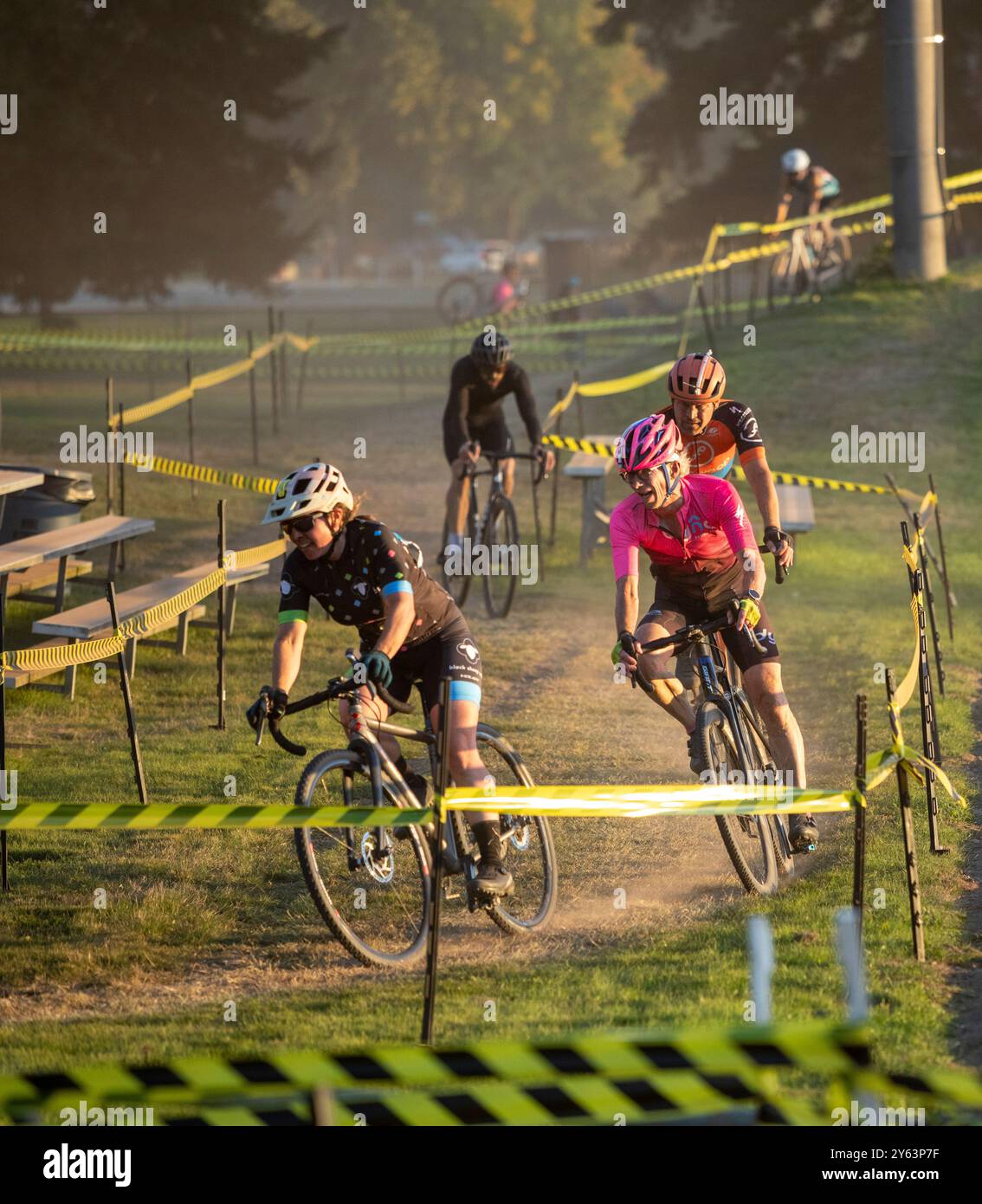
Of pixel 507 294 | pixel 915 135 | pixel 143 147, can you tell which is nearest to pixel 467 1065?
pixel 915 135

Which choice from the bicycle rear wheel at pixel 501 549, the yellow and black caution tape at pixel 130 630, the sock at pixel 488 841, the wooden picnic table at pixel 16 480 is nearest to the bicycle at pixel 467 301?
the bicycle rear wheel at pixel 501 549

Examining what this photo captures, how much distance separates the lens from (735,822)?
25.6 feet

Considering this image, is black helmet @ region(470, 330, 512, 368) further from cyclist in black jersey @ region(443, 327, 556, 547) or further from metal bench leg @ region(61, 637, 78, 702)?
metal bench leg @ region(61, 637, 78, 702)

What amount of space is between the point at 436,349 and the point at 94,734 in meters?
24.0

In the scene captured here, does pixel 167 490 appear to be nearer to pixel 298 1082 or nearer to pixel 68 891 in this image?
pixel 68 891

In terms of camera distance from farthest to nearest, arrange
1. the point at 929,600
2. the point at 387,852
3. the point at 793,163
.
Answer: the point at 793,163, the point at 929,600, the point at 387,852

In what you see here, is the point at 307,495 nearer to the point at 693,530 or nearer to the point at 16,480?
the point at 693,530

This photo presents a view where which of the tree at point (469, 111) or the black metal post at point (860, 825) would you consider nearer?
the black metal post at point (860, 825)

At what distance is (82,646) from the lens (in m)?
9.56

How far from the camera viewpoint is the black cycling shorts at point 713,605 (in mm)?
7852

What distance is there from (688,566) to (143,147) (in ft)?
124

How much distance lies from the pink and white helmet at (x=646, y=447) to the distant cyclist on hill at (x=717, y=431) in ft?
2.30

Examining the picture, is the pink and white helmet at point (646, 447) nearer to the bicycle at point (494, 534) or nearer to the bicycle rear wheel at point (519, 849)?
the bicycle rear wheel at point (519, 849)

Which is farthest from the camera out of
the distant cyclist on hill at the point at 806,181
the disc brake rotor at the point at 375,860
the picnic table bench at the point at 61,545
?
the distant cyclist on hill at the point at 806,181
